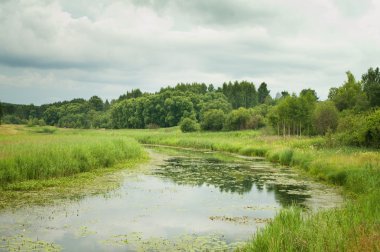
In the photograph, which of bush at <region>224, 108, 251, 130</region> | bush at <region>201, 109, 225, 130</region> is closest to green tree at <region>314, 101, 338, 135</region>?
bush at <region>224, 108, 251, 130</region>

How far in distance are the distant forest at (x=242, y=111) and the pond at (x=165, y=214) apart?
13.3m

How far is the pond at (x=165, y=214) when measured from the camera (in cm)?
1118

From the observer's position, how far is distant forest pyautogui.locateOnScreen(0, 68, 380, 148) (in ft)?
134

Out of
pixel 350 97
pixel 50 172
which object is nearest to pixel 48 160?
pixel 50 172

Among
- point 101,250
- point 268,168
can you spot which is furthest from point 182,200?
point 268,168

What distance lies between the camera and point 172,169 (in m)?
27.9

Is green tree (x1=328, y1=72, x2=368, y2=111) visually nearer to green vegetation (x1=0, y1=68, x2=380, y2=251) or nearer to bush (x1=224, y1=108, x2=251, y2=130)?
green vegetation (x1=0, y1=68, x2=380, y2=251)

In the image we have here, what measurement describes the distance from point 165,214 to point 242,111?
213ft

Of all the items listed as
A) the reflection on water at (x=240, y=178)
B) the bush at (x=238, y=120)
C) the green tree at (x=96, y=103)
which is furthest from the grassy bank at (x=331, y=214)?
the green tree at (x=96, y=103)

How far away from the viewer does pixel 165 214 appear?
14727 mm

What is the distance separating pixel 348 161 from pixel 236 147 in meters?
22.9

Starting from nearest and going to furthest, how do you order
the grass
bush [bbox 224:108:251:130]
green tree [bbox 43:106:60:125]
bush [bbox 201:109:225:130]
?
the grass < bush [bbox 224:108:251:130] < bush [bbox 201:109:225:130] < green tree [bbox 43:106:60:125]

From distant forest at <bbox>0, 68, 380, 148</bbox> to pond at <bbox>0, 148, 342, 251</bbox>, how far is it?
43.7ft

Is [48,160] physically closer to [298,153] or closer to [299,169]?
[299,169]
